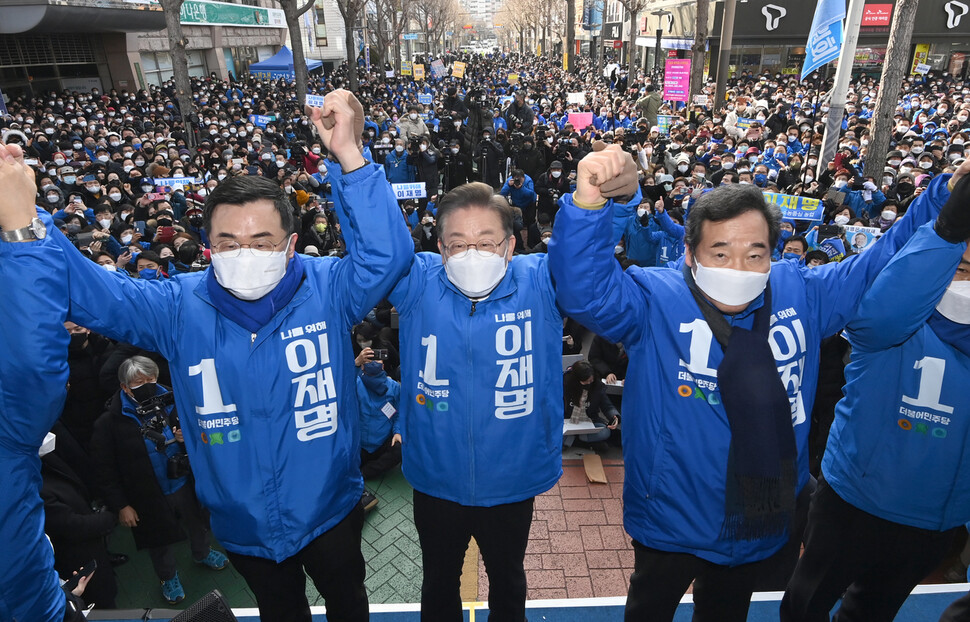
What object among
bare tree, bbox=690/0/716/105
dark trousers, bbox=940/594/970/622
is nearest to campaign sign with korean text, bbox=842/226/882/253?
dark trousers, bbox=940/594/970/622

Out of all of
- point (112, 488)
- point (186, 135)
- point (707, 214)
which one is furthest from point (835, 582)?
point (186, 135)

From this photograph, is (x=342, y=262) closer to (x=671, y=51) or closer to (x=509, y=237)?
(x=509, y=237)

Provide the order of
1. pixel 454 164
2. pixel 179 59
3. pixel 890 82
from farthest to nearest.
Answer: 1. pixel 179 59
2. pixel 454 164
3. pixel 890 82

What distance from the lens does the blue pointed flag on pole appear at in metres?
9.14

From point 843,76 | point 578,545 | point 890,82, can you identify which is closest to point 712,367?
point 578,545

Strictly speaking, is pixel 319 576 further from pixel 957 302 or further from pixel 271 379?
pixel 957 302

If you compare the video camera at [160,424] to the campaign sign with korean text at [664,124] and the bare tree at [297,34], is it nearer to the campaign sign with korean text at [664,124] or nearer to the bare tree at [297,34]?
the campaign sign with korean text at [664,124]

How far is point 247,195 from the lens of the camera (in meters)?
2.23

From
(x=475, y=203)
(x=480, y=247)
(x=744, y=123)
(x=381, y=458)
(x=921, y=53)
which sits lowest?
(x=381, y=458)

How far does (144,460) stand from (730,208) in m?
3.60

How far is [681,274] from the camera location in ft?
7.71

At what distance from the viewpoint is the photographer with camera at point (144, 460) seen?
142 inches

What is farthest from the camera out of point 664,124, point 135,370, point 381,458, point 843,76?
point 664,124

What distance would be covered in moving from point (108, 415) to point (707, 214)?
3.59 meters
